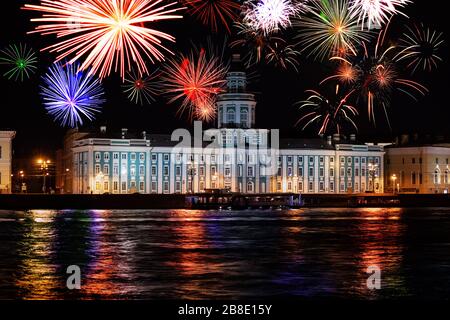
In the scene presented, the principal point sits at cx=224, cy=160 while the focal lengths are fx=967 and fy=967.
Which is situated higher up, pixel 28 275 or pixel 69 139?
pixel 69 139

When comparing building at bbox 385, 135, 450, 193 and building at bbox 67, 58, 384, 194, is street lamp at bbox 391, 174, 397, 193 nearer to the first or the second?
building at bbox 385, 135, 450, 193

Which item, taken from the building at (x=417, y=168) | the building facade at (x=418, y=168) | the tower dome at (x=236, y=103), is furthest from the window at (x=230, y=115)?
the building at (x=417, y=168)

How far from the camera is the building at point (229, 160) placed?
118 m

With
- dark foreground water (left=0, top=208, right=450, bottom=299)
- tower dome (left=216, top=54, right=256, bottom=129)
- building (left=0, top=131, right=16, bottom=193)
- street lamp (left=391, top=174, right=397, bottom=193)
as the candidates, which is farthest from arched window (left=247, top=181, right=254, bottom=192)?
dark foreground water (left=0, top=208, right=450, bottom=299)

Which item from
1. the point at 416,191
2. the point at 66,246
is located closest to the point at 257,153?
the point at 416,191

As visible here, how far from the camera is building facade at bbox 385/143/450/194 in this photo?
132 meters

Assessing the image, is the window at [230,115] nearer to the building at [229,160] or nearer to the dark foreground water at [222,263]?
the building at [229,160]

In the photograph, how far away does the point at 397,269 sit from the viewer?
22.4 meters

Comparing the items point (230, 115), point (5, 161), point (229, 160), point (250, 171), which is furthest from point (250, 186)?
point (5, 161)

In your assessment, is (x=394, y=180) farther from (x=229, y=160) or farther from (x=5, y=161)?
(x=5, y=161)

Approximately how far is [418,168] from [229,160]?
26954 millimetres
